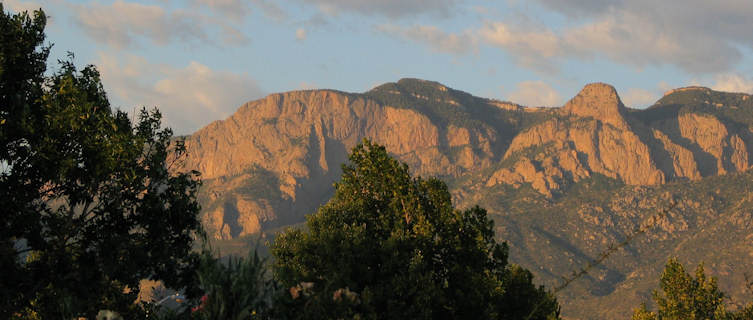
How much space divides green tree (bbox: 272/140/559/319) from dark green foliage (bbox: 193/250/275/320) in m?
14.0

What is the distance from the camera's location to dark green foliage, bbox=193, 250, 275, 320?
13266 millimetres

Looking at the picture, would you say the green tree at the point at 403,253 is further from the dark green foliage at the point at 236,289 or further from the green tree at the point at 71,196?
the dark green foliage at the point at 236,289

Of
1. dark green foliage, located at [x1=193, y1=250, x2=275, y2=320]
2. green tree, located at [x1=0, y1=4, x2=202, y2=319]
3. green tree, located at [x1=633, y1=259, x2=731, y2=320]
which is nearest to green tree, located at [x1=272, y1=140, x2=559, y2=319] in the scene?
green tree, located at [x1=0, y1=4, x2=202, y2=319]

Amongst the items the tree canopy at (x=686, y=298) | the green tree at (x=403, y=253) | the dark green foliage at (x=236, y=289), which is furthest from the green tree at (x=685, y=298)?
the dark green foliage at (x=236, y=289)

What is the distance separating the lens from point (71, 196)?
2500 centimetres

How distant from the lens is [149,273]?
2673 centimetres

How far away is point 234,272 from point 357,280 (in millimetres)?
19454

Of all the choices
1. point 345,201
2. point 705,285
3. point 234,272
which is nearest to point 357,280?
point 345,201

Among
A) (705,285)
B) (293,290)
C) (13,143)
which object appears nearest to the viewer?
(293,290)

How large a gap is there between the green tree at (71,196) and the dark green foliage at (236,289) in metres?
9.08

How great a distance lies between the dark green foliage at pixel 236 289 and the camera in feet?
43.5

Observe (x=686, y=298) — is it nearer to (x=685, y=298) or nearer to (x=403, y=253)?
(x=685, y=298)

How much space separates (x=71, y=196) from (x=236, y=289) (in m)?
14.5

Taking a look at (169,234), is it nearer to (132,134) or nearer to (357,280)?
(132,134)
